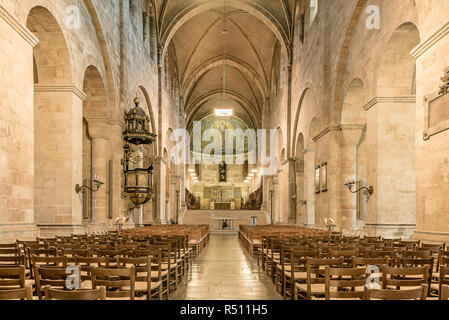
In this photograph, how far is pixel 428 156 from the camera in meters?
7.82

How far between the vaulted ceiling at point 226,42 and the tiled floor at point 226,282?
1634 cm

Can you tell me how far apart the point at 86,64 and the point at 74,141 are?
2.77 meters

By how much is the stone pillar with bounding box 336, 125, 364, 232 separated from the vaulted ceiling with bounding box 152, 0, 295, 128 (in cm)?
1011

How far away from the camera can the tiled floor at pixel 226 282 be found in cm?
626

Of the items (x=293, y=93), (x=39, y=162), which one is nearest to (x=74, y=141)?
(x=39, y=162)

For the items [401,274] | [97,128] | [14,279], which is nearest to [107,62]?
[97,128]

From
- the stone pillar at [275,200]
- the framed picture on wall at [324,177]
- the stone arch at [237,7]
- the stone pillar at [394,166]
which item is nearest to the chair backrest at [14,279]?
the stone pillar at [394,166]

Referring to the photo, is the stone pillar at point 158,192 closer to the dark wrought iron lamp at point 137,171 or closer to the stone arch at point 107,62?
the dark wrought iron lamp at point 137,171

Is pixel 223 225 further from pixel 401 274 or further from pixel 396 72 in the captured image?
pixel 401 274

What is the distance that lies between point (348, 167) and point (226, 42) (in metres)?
18.2

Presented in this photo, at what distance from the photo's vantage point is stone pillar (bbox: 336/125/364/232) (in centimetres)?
1440

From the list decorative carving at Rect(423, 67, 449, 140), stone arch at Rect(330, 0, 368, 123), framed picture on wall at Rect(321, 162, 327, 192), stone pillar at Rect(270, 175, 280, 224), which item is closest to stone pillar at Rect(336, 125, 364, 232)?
stone arch at Rect(330, 0, 368, 123)

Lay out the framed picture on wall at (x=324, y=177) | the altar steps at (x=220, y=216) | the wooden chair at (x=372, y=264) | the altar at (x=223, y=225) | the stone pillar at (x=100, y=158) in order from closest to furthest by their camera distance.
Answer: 1. the wooden chair at (x=372, y=264)
2. the stone pillar at (x=100, y=158)
3. the framed picture on wall at (x=324, y=177)
4. the altar at (x=223, y=225)
5. the altar steps at (x=220, y=216)
